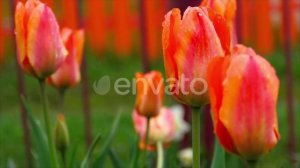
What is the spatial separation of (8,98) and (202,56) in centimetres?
485

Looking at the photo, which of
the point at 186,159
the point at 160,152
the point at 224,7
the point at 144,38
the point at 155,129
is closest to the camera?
the point at 224,7

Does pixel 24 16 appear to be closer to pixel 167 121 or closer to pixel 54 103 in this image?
pixel 167 121

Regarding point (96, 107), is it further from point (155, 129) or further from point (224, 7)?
point (224, 7)

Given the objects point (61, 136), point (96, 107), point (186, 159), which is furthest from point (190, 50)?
point (96, 107)

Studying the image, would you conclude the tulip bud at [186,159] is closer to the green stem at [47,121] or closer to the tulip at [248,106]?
the green stem at [47,121]

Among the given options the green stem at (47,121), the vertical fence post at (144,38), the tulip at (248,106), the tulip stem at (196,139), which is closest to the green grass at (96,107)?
the vertical fence post at (144,38)

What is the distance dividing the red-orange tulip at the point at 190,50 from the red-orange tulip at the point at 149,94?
499 mm

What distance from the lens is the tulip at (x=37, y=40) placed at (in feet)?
5.22

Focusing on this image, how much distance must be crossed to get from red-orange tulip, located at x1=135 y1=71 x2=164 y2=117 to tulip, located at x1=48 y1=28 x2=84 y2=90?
0.15m

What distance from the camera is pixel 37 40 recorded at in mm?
1606

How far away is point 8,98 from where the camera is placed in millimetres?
6043

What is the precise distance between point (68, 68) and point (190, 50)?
2.10ft

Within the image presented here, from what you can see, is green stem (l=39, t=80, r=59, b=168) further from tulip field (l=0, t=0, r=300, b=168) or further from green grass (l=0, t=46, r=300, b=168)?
green grass (l=0, t=46, r=300, b=168)

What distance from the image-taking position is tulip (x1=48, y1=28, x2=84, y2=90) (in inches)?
74.0
